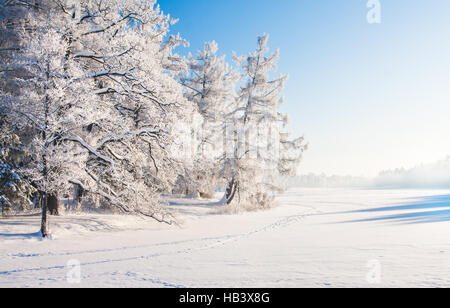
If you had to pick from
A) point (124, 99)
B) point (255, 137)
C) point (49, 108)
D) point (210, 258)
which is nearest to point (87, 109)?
point (49, 108)

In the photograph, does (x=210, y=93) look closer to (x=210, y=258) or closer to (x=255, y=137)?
(x=255, y=137)

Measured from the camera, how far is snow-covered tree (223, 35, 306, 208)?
942 inches

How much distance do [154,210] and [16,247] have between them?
539 centimetres

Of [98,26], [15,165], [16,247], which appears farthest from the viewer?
[98,26]

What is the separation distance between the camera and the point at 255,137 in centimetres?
2477

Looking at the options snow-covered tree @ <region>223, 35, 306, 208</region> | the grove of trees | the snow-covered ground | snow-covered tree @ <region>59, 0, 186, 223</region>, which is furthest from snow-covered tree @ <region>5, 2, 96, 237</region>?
snow-covered tree @ <region>223, 35, 306, 208</region>

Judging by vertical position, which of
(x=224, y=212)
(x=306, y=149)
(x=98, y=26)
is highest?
(x=98, y=26)

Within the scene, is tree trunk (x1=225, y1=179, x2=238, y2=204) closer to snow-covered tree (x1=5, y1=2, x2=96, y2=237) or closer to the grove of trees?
the grove of trees

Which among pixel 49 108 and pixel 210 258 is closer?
pixel 210 258

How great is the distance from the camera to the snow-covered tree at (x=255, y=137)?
A: 23.9m

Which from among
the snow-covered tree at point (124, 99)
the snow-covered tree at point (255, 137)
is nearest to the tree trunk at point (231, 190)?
the snow-covered tree at point (255, 137)

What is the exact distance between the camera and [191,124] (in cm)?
1727
